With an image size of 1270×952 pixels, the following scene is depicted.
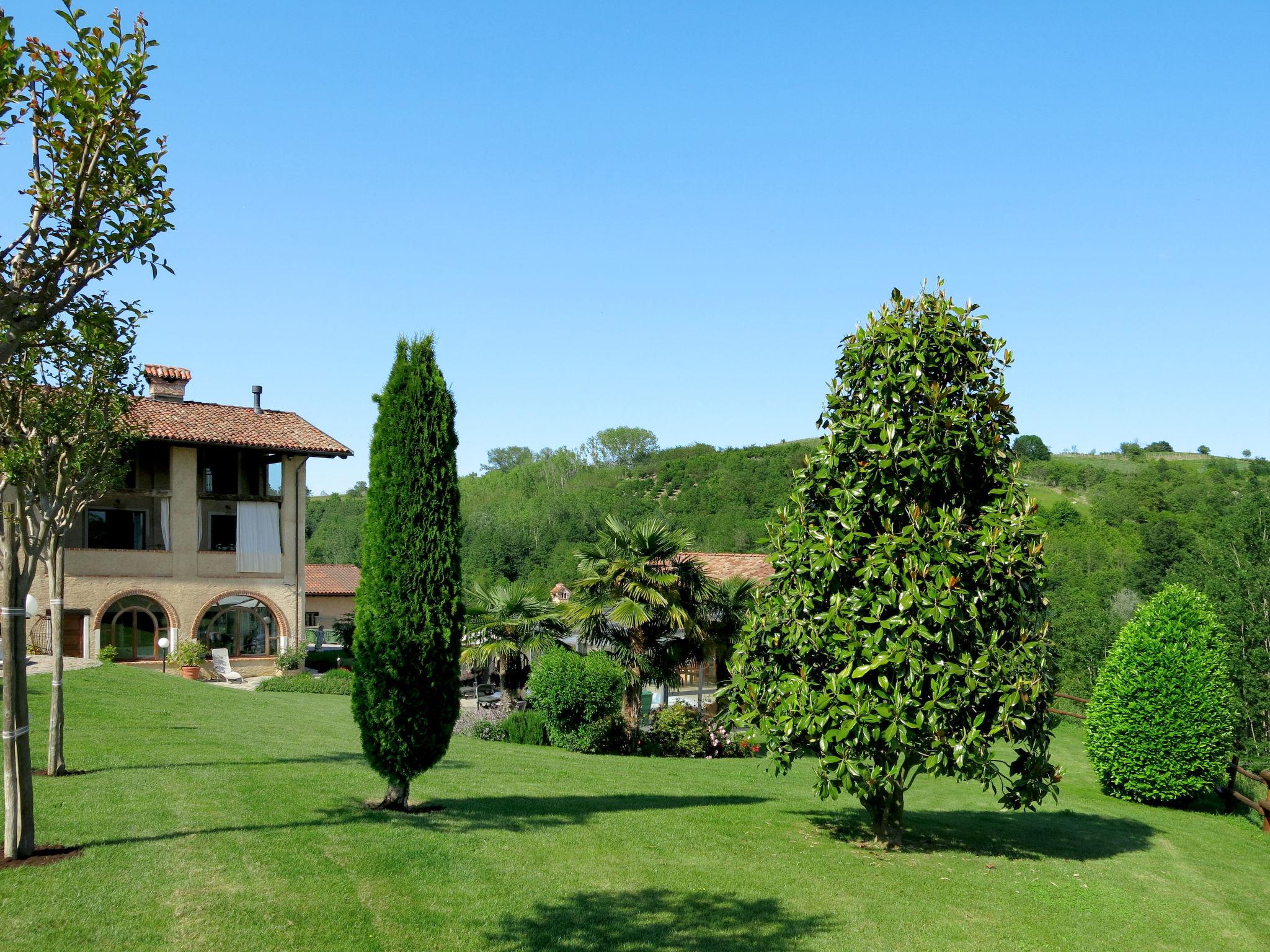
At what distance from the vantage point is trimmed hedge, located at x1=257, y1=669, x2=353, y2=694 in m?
27.6

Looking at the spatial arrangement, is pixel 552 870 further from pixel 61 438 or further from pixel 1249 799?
pixel 1249 799

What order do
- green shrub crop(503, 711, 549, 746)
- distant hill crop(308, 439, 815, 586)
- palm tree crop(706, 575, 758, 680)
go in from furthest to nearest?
distant hill crop(308, 439, 815, 586) < palm tree crop(706, 575, 758, 680) < green shrub crop(503, 711, 549, 746)

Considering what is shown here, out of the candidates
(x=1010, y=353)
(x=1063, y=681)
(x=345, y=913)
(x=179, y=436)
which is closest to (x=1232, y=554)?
(x=1063, y=681)

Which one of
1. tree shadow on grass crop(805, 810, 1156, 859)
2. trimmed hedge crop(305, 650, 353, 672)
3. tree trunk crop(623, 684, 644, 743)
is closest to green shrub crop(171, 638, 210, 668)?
trimmed hedge crop(305, 650, 353, 672)

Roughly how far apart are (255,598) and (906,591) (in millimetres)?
28051

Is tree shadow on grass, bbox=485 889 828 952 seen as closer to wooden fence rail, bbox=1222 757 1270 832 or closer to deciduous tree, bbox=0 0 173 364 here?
deciduous tree, bbox=0 0 173 364

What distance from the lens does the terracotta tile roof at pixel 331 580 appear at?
57.3 metres

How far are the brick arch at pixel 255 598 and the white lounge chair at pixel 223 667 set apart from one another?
39.9 inches

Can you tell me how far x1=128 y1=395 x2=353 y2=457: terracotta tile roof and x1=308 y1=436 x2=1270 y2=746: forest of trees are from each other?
10.3m

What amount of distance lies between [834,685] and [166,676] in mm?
20926

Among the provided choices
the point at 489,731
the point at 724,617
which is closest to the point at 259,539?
the point at 489,731

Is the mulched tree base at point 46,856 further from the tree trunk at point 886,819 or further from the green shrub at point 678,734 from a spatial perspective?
the green shrub at point 678,734

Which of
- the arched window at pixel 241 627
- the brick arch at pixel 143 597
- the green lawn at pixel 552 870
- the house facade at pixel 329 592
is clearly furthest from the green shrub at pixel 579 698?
the house facade at pixel 329 592

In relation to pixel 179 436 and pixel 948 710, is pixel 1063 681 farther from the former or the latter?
pixel 179 436
